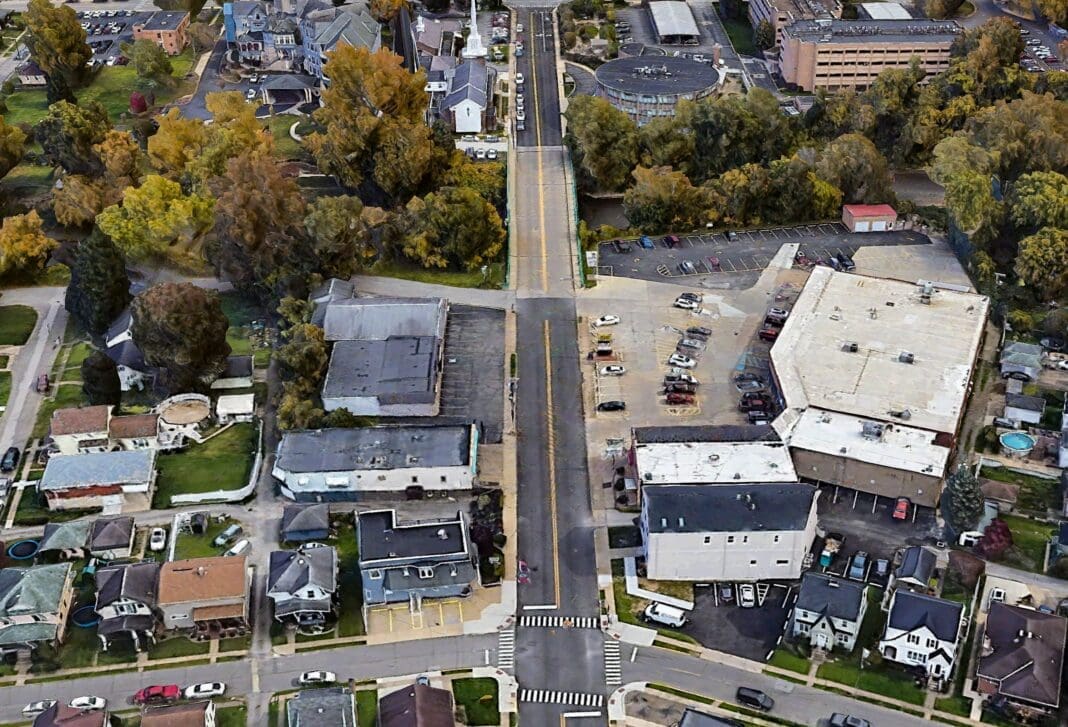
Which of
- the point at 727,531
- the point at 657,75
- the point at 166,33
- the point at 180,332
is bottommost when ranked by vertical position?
the point at 166,33

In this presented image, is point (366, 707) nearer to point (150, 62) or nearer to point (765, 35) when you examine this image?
point (150, 62)

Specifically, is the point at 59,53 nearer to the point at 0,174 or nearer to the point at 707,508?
the point at 0,174

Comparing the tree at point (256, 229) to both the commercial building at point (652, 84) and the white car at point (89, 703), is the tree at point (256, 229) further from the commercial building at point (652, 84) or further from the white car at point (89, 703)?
the commercial building at point (652, 84)

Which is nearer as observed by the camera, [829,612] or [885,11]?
[829,612]

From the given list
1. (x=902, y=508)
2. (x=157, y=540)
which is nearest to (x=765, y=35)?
(x=902, y=508)

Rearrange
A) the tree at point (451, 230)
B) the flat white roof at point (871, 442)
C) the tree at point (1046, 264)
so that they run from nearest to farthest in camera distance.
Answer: the flat white roof at point (871, 442)
the tree at point (1046, 264)
the tree at point (451, 230)

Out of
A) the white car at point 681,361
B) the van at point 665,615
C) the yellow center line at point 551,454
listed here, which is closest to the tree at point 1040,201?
the white car at point 681,361

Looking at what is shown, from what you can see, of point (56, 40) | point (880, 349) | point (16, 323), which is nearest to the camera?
point (880, 349)
